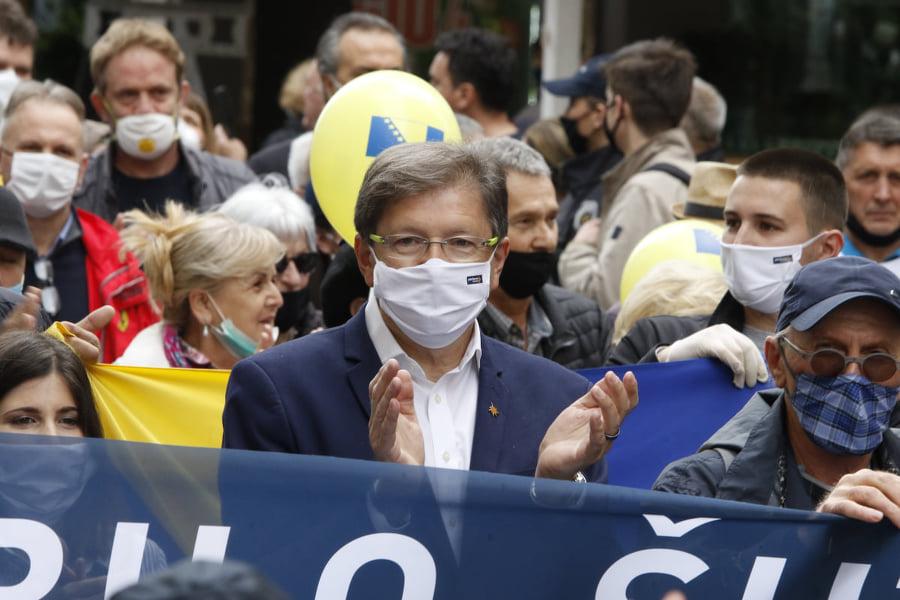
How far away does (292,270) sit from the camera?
6520mm

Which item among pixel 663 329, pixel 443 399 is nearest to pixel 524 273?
pixel 663 329

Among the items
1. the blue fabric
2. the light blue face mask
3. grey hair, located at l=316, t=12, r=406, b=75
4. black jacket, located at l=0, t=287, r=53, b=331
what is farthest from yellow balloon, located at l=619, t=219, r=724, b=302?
black jacket, located at l=0, t=287, r=53, b=331

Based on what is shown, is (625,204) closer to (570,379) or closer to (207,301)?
(207,301)

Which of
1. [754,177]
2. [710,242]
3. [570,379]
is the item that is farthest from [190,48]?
[570,379]

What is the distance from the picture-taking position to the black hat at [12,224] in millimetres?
5164

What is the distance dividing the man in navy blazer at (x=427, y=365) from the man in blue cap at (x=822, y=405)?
13.5 inches

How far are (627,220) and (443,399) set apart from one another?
3.41m

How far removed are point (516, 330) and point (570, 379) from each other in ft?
5.87

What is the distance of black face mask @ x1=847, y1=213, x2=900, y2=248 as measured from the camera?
21.6ft

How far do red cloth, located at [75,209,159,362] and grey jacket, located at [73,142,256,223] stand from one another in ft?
2.80

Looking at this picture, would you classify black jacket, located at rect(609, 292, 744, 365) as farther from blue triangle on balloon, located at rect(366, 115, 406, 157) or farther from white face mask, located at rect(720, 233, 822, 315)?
blue triangle on balloon, located at rect(366, 115, 406, 157)

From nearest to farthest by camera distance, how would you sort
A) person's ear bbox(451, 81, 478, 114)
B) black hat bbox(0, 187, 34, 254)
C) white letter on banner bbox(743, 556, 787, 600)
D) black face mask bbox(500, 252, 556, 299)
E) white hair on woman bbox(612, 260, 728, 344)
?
white letter on banner bbox(743, 556, 787, 600) → black hat bbox(0, 187, 34, 254) → white hair on woman bbox(612, 260, 728, 344) → black face mask bbox(500, 252, 556, 299) → person's ear bbox(451, 81, 478, 114)

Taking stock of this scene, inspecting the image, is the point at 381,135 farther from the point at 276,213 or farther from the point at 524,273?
the point at 276,213

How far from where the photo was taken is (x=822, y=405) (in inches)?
148
